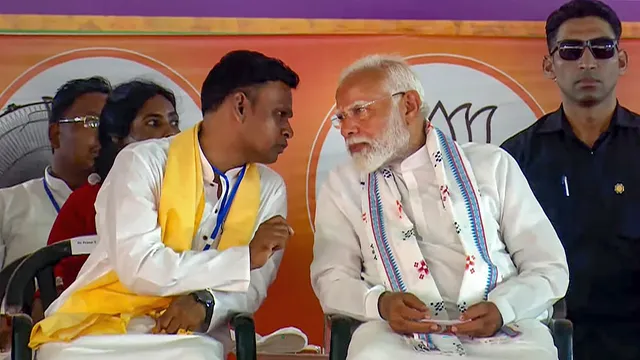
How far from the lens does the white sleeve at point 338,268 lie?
3.19 m

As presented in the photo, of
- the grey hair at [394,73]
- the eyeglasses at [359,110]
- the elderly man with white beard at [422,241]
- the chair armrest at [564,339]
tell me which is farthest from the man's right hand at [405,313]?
the grey hair at [394,73]

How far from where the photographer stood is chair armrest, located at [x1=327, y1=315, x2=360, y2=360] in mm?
2986

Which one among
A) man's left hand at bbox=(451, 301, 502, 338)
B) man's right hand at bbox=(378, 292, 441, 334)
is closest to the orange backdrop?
man's right hand at bbox=(378, 292, 441, 334)

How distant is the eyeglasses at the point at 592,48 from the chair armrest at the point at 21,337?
9.04ft

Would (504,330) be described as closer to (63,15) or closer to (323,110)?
(323,110)

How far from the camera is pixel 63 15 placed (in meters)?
4.33

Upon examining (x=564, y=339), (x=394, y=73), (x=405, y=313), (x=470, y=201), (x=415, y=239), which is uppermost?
(x=394, y=73)

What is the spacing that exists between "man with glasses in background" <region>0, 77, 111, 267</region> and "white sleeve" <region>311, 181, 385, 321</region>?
1483mm

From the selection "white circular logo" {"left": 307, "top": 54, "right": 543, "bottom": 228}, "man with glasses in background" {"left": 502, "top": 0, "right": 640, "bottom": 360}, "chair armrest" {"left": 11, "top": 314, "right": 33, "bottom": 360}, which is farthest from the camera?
"white circular logo" {"left": 307, "top": 54, "right": 543, "bottom": 228}

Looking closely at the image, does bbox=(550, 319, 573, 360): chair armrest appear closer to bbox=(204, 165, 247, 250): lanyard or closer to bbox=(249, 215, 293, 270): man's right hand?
bbox=(249, 215, 293, 270): man's right hand

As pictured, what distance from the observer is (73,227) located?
3.81 m

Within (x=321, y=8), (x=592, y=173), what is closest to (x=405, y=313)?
(x=592, y=173)

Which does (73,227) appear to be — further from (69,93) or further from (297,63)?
(297,63)

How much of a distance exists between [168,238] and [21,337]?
2.12ft
